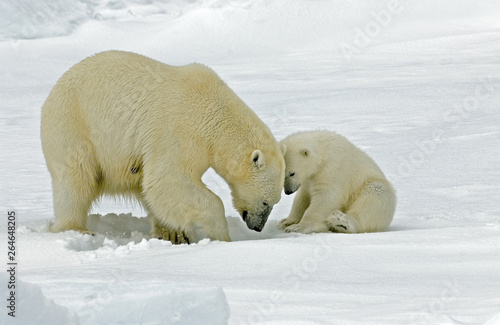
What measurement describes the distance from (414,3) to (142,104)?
31586mm

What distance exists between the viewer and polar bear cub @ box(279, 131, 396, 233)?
4.45 m

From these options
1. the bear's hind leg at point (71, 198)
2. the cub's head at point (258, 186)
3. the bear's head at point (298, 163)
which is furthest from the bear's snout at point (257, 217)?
the bear's hind leg at point (71, 198)

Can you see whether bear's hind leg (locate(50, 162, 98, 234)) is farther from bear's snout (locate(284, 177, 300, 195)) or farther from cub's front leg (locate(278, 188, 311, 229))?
cub's front leg (locate(278, 188, 311, 229))

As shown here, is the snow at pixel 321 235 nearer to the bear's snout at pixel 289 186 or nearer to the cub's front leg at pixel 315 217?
the cub's front leg at pixel 315 217

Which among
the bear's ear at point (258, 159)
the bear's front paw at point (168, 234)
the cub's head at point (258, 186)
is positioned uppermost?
the bear's ear at point (258, 159)

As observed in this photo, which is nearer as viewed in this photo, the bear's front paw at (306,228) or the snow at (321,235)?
the snow at (321,235)

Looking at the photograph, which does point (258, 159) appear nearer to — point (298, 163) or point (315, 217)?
point (298, 163)

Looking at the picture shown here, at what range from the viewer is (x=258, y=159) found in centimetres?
404

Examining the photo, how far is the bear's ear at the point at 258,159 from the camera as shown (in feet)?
13.2

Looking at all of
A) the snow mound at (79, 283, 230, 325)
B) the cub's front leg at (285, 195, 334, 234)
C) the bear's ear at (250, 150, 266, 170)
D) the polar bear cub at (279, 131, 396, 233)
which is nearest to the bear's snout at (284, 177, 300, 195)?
the polar bear cub at (279, 131, 396, 233)

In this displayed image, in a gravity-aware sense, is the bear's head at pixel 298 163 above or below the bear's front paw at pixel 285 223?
above

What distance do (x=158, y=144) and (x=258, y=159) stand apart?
2.04 feet

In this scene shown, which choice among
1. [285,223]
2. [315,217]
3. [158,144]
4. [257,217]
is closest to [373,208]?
[315,217]

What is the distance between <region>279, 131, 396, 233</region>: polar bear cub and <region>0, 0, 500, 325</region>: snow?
0.21 meters
